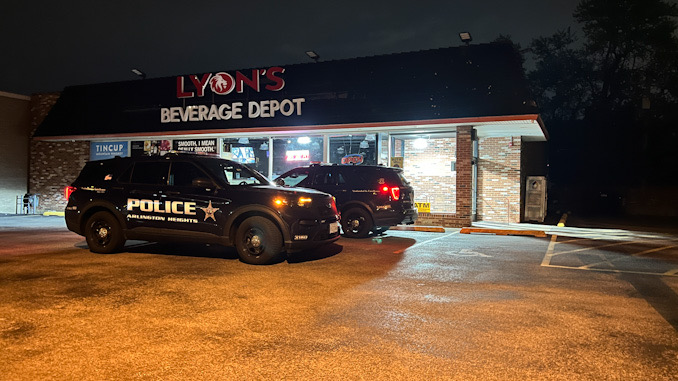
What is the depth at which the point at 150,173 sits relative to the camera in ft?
30.2

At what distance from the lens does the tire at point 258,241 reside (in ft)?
27.1

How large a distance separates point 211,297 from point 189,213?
2986 millimetres

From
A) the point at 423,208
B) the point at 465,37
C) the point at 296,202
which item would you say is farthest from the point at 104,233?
the point at 465,37

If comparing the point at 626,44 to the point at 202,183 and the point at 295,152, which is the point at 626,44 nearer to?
the point at 295,152

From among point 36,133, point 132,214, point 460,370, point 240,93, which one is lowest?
point 460,370

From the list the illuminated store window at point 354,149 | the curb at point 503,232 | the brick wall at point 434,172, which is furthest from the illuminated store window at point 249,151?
the curb at point 503,232

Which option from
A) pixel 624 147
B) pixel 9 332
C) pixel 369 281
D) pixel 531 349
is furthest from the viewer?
pixel 624 147

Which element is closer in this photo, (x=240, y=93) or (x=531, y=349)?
(x=531, y=349)

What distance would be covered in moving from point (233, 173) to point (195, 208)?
1.10m

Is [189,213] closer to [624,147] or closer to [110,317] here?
[110,317]

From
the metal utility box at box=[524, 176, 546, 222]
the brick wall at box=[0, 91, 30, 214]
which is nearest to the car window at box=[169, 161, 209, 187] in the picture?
the metal utility box at box=[524, 176, 546, 222]

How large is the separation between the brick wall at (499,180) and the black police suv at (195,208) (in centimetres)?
1070

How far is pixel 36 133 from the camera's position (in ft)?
72.1

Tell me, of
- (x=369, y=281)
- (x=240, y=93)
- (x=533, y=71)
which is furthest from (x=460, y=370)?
(x=533, y=71)
